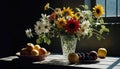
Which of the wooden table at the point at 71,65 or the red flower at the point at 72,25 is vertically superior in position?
the red flower at the point at 72,25

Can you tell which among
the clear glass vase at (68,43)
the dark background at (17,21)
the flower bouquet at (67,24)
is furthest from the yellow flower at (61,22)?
the dark background at (17,21)

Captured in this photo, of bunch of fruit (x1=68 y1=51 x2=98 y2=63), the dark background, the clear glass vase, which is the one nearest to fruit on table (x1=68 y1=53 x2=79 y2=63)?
bunch of fruit (x1=68 y1=51 x2=98 y2=63)

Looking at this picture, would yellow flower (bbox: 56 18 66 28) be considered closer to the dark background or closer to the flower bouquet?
the flower bouquet

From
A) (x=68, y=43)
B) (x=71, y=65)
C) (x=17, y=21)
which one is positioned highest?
(x=17, y=21)

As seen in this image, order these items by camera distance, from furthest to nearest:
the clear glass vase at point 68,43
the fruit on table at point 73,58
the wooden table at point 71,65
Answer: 1. the clear glass vase at point 68,43
2. the fruit on table at point 73,58
3. the wooden table at point 71,65

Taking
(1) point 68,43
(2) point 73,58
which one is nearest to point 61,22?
(1) point 68,43

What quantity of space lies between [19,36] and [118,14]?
40.7 inches

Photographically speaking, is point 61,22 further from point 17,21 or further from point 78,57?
point 17,21

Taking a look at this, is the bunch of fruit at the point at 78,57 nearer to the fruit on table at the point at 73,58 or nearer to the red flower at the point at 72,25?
the fruit on table at the point at 73,58

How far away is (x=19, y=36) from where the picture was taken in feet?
10.5

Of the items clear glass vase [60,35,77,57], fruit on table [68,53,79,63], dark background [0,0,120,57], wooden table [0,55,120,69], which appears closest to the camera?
wooden table [0,55,120,69]

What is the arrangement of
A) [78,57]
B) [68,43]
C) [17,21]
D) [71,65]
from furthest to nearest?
[17,21]
[68,43]
[78,57]
[71,65]

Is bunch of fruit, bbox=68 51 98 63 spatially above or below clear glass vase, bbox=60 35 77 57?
below

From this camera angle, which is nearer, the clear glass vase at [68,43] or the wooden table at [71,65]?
the wooden table at [71,65]
